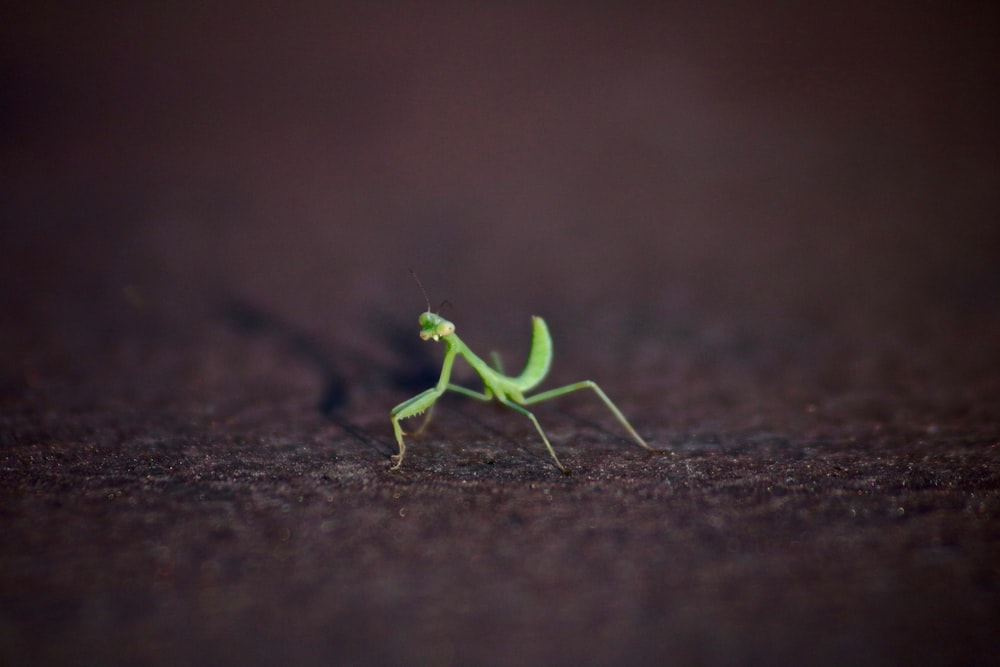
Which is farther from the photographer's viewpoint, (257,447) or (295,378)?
(295,378)

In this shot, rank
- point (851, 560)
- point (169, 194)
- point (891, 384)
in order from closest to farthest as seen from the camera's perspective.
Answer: point (851, 560), point (891, 384), point (169, 194)

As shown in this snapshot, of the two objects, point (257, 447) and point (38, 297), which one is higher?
point (38, 297)

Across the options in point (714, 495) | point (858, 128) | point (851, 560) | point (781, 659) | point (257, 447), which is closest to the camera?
point (781, 659)

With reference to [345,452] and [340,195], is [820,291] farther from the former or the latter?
[340,195]

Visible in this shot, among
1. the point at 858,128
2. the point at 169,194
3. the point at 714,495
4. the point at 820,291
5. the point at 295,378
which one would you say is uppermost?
the point at 858,128

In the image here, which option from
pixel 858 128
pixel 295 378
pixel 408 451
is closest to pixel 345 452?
pixel 408 451

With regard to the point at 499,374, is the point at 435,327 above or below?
above
